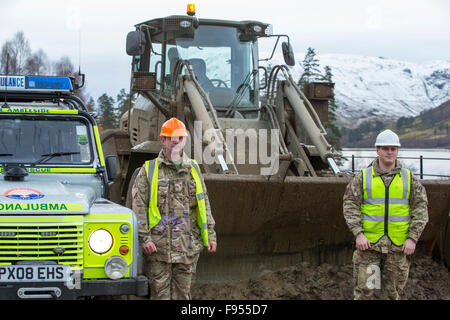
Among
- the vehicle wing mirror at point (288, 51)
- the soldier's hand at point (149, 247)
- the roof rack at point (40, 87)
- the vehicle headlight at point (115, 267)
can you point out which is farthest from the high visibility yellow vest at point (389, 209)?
the vehicle wing mirror at point (288, 51)

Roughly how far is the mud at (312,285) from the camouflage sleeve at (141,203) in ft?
6.34

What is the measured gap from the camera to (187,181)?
4.99 m

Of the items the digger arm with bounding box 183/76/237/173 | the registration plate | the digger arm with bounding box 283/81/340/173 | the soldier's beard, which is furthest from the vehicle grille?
the digger arm with bounding box 283/81/340/173

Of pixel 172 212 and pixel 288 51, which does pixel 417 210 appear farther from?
pixel 288 51

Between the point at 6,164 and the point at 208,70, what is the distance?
4.44 metres

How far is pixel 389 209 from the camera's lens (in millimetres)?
5355

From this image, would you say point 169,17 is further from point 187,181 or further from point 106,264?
point 106,264

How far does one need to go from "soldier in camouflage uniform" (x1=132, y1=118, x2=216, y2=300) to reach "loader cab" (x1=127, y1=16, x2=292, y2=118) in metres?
4.26

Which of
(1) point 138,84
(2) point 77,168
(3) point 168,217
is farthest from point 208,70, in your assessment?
(3) point 168,217

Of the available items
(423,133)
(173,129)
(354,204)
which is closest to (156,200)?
(173,129)

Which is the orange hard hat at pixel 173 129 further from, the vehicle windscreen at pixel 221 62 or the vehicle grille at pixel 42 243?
the vehicle windscreen at pixel 221 62

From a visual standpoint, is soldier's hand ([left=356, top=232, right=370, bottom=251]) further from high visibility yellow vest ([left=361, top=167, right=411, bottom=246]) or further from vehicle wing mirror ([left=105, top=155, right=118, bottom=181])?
vehicle wing mirror ([left=105, top=155, right=118, bottom=181])

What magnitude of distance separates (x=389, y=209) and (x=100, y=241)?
2498 millimetres

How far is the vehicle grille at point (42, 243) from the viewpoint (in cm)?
418
